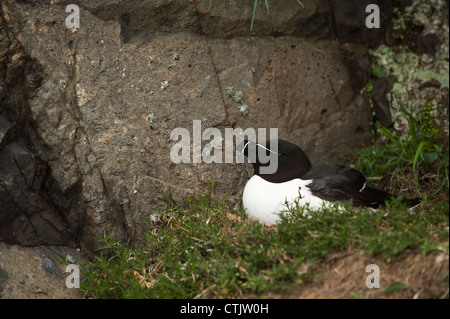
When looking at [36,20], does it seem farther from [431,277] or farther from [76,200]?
[431,277]

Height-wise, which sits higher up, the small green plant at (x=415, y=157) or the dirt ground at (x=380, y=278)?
the small green plant at (x=415, y=157)

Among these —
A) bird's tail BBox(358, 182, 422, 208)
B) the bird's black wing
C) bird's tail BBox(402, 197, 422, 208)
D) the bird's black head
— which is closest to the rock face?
the bird's black head

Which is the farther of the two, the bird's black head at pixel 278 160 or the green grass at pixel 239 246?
the bird's black head at pixel 278 160

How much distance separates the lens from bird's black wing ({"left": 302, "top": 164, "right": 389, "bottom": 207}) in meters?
3.99

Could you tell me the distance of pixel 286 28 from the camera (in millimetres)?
5047

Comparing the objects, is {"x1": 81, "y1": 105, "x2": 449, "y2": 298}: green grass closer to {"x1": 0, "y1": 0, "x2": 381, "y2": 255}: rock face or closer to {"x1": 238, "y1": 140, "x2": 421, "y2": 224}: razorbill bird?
{"x1": 238, "y1": 140, "x2": 421, "y2": 224}: razorbill bird

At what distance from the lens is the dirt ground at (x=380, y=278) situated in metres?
3.05

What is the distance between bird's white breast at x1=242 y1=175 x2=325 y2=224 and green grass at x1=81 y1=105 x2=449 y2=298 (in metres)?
0.12

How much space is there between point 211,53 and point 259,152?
1.06 meters

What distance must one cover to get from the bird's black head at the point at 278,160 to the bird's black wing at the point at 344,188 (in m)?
0.10
